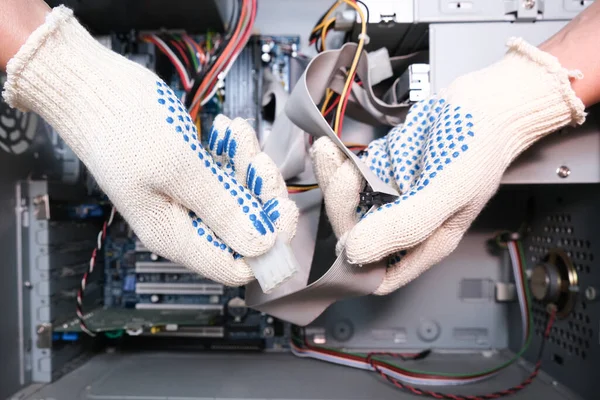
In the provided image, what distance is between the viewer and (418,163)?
2.23 feet

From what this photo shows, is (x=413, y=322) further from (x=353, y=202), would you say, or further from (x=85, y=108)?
(x=85, y=108)

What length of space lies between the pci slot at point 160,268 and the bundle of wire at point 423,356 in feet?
1.09

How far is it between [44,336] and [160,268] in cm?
27

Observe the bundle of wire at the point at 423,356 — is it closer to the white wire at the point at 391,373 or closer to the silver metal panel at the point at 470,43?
the white wire at the point at 391,373

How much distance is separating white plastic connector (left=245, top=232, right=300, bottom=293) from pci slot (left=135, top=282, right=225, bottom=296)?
0.44m

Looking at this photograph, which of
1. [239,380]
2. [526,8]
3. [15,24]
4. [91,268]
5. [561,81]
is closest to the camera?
[15,24]

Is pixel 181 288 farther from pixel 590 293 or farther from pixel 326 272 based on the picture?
pixel 590 293

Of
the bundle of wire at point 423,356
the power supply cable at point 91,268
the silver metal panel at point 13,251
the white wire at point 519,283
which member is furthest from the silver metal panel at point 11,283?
the white wire at point 519,283

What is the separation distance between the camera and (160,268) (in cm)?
99

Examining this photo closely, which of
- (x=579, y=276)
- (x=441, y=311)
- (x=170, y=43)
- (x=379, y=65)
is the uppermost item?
(x=170, y=43)

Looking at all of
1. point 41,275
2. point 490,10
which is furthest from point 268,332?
point 490,10

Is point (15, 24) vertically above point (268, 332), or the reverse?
point (15, 24)

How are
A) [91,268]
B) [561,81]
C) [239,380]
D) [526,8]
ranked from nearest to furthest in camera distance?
[561,81], [526,8], [239,380], [91,268]

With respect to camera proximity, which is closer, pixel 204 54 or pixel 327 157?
pixel 327 157
